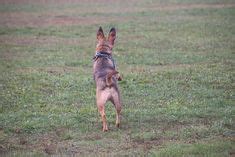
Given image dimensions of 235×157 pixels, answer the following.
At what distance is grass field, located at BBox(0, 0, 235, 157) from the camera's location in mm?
10391

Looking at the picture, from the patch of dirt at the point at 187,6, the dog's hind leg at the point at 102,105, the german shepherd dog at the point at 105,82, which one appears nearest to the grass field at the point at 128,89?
the dog's hind leg at the point at 102,105

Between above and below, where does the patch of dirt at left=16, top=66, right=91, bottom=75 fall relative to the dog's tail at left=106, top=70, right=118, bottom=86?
above

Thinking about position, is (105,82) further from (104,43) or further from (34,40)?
(34,40)

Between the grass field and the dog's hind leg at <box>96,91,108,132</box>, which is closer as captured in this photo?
the grass field

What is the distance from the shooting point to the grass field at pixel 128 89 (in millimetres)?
10391

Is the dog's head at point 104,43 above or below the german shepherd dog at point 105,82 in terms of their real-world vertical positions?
above

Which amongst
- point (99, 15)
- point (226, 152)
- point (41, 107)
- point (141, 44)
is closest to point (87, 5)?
point (99, 15)

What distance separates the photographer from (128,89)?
600 inches

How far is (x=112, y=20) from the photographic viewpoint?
3309cm

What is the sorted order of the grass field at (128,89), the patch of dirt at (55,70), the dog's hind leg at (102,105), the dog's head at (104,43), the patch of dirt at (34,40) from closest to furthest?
the grass field at (128,89)
the dog's hind leg at (102,105)
the dog's head at (104,43)
the patch of dirt at (55,70)
the patch of dirt at (34,40)

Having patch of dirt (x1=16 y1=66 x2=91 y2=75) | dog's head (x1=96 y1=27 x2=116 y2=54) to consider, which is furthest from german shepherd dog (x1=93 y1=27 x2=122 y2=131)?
patch of dirt (x1=16 y1=66 x2=91 y2=75)

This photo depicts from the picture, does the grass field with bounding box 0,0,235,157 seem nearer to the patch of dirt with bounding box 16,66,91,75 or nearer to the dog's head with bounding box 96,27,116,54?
the patch of dirt with bounding box 16,66,91,75

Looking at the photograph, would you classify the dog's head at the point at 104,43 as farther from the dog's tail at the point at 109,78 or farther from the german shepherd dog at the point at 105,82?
the dog's tail at the point at 109,78

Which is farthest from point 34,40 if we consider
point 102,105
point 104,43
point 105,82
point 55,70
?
point 102,105
